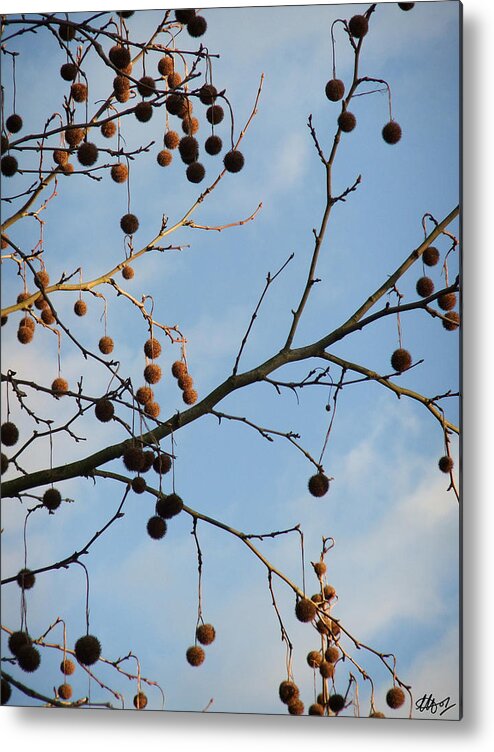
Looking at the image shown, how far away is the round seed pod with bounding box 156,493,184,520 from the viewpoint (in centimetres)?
210

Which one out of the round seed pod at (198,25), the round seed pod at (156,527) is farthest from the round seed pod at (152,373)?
the round seed pod at (198,25)

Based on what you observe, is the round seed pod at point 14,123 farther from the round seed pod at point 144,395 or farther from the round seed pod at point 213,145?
the round seed pod at point 144,395

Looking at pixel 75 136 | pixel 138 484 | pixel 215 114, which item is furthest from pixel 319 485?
pixel 75 136

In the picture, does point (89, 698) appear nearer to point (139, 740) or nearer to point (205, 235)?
point (139, 740)

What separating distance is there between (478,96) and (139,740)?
1.49m

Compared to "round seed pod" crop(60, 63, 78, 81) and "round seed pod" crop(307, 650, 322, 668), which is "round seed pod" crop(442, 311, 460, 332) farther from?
"round seed pod" crop(60, 63, 78, 81)

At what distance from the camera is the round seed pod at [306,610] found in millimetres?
2059

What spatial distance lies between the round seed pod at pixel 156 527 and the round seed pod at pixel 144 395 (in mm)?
239

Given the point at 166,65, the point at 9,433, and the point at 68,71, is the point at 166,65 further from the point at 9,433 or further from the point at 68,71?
the point at 9,433

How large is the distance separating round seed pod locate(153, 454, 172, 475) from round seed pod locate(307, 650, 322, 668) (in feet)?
1.53

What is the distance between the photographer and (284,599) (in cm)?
209

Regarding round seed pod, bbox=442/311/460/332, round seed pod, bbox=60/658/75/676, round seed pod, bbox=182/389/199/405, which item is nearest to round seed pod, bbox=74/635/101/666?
round seed pod, bbox=60/658/75/676

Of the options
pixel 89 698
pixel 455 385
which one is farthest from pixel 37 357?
pixel 455 385
